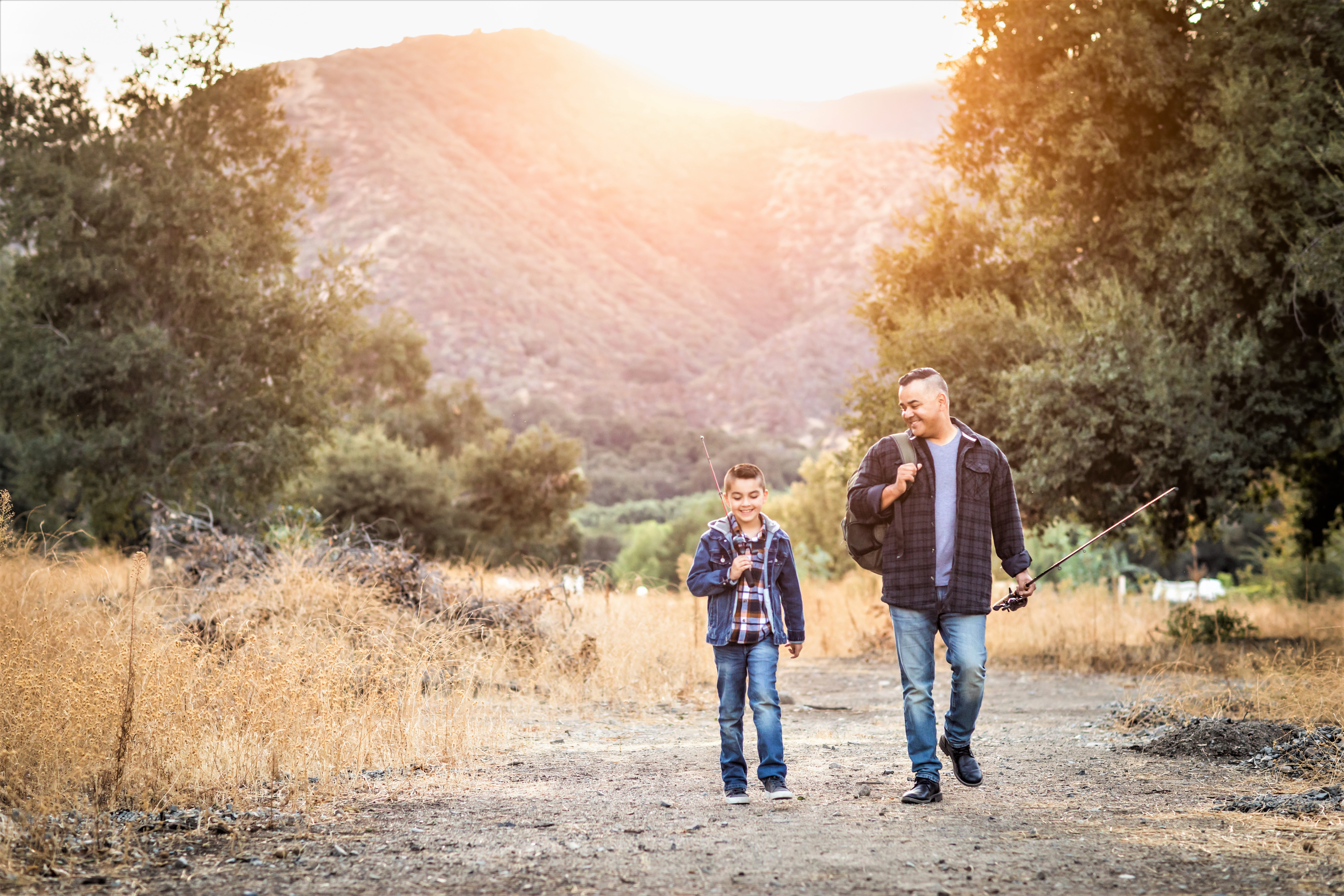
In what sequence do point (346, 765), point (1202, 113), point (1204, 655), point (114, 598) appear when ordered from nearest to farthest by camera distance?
1. point (346, 765)
2. point (114, 598)
3. point (1204, 655)
4. point (1202, 113)

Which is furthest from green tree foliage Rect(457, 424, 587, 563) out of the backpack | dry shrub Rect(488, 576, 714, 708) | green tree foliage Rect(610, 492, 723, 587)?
the backpack

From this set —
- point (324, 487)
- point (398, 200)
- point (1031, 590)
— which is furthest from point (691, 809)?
point (398, 200)

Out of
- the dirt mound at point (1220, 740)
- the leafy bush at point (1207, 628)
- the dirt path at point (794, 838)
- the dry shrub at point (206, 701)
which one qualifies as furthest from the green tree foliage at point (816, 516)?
the dirt path at point (794, 838)

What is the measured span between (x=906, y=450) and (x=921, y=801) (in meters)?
1.70

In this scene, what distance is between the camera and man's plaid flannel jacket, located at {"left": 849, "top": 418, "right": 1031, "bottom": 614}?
5484mm

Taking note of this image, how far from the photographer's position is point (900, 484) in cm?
541

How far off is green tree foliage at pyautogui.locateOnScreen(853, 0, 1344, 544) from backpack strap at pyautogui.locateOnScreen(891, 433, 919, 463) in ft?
27.6

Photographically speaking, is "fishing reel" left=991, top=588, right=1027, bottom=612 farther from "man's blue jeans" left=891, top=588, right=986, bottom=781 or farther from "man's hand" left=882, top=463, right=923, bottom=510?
"man's hand" left=882, top=463, right=923, bottom=510

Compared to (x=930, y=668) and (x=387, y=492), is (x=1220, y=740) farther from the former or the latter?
(x=387, y=492)

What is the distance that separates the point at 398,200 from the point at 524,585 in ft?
460

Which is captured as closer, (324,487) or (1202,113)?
(1202,113)

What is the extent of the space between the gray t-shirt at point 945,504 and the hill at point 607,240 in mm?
103457

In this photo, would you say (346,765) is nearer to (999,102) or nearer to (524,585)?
(524,585)

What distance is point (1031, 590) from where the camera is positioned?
5469 mm
